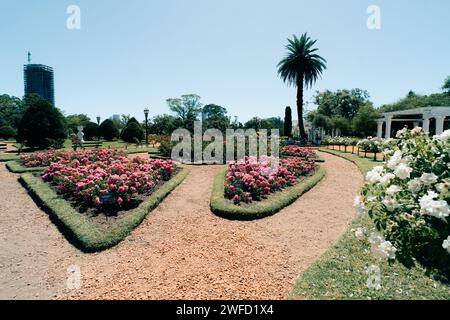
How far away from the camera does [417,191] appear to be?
251 centimetres

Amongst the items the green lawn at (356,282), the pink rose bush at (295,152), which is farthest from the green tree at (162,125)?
the green lawn at (356,282)

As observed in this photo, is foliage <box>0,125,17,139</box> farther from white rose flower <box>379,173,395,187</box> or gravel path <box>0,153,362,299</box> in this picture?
white rose flower <box>379,173,395,187</box>

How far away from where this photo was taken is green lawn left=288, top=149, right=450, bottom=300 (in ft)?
11.4

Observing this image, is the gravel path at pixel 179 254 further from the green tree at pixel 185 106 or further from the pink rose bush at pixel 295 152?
the green tree at pixel 185 106

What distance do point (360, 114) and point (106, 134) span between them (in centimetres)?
3218

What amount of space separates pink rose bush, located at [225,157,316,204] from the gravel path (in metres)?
0.93

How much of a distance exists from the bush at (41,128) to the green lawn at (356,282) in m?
20.5

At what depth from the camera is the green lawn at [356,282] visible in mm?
3488

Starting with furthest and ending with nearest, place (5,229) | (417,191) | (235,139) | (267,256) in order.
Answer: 1. (235,139)
2. (5,229)
3. (267,256)
4. (417,191)

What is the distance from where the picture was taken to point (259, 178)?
8.73 m

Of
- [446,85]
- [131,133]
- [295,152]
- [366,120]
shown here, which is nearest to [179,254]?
[295,152]

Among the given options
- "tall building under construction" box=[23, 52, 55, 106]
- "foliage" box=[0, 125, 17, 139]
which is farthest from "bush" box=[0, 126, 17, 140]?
"tall building under construction" box=[23, 52, 55, 106]
